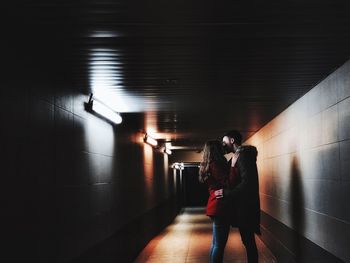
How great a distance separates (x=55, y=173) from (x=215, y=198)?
1.65m

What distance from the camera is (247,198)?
227 inches

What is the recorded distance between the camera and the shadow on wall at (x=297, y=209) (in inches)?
280

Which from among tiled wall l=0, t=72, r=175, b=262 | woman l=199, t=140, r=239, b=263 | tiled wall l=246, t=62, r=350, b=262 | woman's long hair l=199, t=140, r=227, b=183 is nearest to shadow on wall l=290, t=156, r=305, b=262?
tiled wall l=246, t=62, r=350, b=262

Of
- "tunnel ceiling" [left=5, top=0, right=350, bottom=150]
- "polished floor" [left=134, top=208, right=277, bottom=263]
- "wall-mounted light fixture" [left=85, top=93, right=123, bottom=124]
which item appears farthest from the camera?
"polished floor" [left=134, top=208, right=277, bottom=263]

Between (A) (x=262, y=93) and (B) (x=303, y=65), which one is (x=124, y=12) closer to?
(B) (x=303, y=65)

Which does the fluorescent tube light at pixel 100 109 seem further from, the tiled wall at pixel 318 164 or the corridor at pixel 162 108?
the tiled wall at pixel 318 164

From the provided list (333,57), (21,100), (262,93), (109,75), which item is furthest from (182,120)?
(21,100)

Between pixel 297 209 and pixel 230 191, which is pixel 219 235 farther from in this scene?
pixel 297 209

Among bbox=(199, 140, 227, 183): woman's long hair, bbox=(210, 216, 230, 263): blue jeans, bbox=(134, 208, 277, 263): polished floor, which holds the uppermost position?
bbox=(199, 140, 227, 183): woman's long hair

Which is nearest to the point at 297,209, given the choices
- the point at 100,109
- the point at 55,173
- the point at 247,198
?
the point at 247,198

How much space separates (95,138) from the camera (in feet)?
22.0

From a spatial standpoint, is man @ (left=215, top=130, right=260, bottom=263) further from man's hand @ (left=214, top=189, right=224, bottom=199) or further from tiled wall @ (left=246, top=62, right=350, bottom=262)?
tiled wall @ (left=246, top=62, right=350, bottom=262)

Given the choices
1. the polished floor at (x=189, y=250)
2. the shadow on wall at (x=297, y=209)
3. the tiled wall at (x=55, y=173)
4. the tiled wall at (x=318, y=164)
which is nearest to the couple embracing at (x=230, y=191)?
the tiled wall at (x=318, y=164)

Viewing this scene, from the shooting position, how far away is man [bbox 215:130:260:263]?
560 cm
